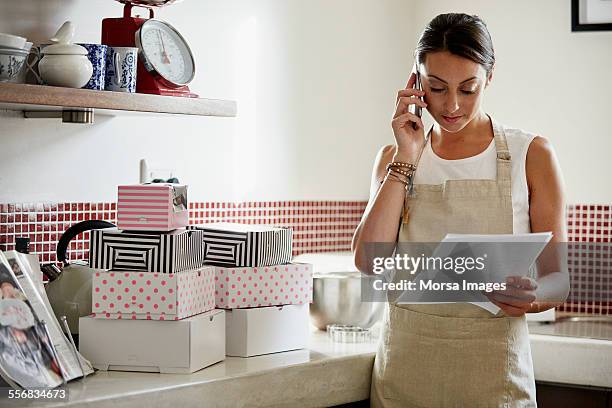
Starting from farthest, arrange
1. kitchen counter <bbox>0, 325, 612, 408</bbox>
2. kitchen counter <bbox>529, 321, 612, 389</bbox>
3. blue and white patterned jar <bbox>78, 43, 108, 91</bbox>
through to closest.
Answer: kitchen counter <bbox>529, 321, 612, 389</bbox> → blue and white patterned jar <bbox>78, 43, 108, 91</bbox> → kitchen counter <bbox>0, 325, 612, 408</bbox>

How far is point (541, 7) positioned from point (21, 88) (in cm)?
188

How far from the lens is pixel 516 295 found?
1936 mm

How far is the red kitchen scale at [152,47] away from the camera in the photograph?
224 cm

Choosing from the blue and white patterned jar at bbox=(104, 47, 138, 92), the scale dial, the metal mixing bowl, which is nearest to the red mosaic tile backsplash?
the metal mixing bowl

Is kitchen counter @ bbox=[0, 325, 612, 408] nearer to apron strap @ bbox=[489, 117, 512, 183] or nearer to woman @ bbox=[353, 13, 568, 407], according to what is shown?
woman @ bbox=[353, 13, 568, 407]

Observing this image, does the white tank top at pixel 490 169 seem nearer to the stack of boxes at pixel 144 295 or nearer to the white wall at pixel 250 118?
the stack of boxes at pixel 144 295

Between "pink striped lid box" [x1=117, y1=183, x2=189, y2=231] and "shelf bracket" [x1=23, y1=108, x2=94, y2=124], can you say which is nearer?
"pink striped lid box" [x1=117, y1=183, x2=189, y2=231]

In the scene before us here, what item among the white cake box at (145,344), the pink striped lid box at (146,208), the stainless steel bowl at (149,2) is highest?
the stainless steel bowl at (149,2)

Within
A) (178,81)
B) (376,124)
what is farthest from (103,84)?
(376,124)

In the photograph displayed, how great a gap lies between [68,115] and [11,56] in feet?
1.00

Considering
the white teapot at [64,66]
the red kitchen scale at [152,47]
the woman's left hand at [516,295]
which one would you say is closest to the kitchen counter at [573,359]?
the woman's left hand at [516,295]

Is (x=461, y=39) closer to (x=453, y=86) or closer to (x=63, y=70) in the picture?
(x=453, y=86)

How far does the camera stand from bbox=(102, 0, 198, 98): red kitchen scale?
224cm

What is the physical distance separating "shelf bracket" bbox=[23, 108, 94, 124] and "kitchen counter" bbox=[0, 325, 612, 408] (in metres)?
0.60
